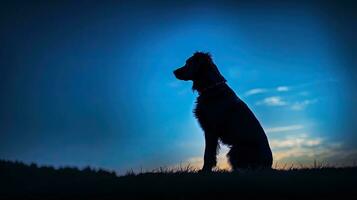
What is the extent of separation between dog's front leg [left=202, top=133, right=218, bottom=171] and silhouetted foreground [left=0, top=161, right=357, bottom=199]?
85.9 inches

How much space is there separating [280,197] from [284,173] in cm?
214

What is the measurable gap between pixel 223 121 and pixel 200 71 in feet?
5.40

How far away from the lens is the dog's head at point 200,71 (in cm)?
1311

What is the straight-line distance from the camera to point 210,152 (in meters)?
12.5

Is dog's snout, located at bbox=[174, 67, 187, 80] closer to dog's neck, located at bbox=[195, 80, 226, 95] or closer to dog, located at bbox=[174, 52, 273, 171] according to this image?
dog, located at bbox=[174, 52, 273, 171]

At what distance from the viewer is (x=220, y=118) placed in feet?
41.2

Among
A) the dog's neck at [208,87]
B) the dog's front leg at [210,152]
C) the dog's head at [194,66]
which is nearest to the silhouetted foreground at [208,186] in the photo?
the dog's front leg at [210,152]

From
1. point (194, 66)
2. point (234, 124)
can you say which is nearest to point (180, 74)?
point (194, 66)

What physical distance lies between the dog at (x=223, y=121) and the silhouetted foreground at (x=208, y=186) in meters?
1.63

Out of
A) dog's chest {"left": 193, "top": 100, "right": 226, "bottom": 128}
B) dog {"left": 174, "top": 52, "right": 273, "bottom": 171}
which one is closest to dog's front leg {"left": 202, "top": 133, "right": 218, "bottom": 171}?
dog {"left": 174, "top": 52, "right": 273, "bottom": 171}

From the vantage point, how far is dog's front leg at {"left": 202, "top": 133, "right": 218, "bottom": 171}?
12492 millimetres

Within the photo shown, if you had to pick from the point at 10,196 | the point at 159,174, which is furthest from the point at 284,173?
the point at 10,196

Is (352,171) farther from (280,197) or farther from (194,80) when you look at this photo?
(194,80)

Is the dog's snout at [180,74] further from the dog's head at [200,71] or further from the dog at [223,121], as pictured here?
the dog at [223,121]
